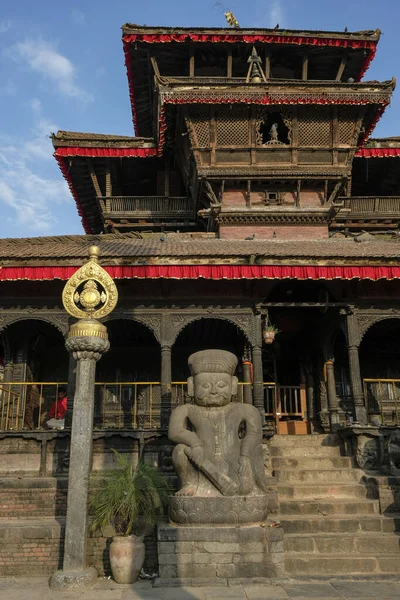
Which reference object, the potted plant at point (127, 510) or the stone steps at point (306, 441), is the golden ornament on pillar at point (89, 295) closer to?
the potted plant at point (127, 510)

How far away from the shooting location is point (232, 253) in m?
12.3

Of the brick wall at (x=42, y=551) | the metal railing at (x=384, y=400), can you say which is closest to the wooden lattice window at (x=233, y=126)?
the metal railing at (x=384, y=400)

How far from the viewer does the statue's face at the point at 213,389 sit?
8.50m

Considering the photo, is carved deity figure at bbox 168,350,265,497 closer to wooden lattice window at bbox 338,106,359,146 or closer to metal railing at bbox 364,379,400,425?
metal railing at bbox 364,379,400,425

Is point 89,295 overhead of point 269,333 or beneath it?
beneath

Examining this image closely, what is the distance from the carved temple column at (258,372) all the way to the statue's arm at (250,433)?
12.2 feet

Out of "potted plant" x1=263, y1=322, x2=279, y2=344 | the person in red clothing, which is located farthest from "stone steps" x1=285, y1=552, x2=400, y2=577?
the person in red clothing

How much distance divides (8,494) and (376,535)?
6.39m

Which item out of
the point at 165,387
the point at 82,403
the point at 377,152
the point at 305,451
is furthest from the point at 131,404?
Answer: the point at 377,152

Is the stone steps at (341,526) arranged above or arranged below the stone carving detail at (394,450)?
below

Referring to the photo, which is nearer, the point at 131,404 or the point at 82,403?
the point at 82,403

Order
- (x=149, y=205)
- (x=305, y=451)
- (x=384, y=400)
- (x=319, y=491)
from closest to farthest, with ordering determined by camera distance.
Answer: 1. (x=319, y=491)
2. (x=305, y=451)
3. (x=384, y=400)
4. (x=149, y=205)

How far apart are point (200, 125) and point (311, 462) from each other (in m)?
11.1

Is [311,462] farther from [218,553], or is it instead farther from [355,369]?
[218,553]
